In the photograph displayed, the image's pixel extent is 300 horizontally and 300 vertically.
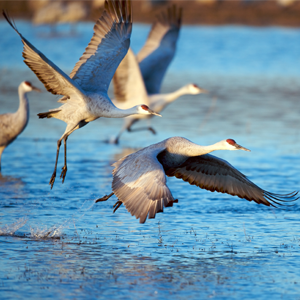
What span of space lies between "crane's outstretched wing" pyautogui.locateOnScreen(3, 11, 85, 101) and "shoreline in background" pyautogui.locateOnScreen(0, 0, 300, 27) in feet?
95.6

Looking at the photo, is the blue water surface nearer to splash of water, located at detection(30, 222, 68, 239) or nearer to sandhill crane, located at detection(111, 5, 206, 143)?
splash of water, located at detection(30, 222, 68, 239)

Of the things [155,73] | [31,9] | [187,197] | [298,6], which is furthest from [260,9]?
[187,197]

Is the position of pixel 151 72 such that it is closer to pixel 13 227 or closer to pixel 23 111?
pixel 23 111

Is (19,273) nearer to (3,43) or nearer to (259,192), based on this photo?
(259,192)

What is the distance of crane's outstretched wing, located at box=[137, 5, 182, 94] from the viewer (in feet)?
41.2

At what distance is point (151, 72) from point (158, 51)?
45cm

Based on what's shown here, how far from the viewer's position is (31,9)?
40062 mm

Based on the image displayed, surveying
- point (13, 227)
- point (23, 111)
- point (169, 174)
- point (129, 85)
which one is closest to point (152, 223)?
point (169, 174)

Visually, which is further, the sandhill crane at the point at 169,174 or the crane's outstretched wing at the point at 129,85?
the crane's outstretched wing at the point at 129,85

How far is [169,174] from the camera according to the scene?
303 inches

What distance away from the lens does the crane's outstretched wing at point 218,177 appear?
7414mm

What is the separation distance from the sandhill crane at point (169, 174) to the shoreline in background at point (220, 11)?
1158 inches

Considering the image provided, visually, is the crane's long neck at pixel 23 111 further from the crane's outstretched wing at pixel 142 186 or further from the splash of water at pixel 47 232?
the crane's outstretched wing at pixel 142 186

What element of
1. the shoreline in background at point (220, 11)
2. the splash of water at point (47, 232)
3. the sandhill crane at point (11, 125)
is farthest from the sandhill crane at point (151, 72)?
the shoreline in background at point (220, 11)
